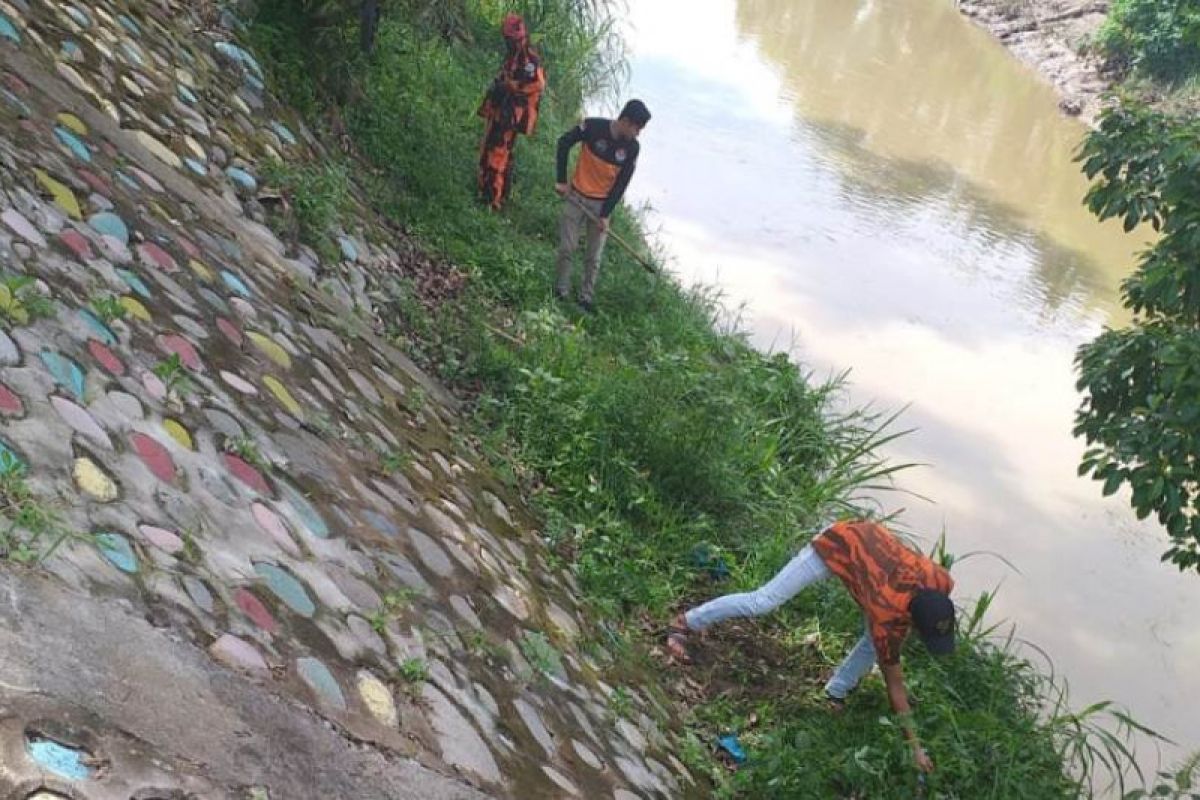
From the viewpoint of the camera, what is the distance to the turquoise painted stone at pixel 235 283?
436 centimetres

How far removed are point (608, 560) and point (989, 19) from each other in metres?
27.8

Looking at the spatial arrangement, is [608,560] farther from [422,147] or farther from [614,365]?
[422,147]

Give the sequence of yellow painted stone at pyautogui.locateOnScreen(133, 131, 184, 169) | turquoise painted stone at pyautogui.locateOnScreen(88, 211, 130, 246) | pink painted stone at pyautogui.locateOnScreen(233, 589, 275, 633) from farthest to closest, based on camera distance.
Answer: yellow painted stone at pyautogui.locateOnScreen(133, 131, 184, 169) < turquoise painted stone at pyautogui.locateOnScreen(88, 211, 130, 246) < pink painted stone at pyautogui.locateOnScreen(233, 589, 275, 633)

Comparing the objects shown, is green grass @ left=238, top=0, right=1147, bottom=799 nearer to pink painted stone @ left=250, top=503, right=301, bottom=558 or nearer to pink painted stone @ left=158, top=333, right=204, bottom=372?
pink painted stone @ left=250, top=503, right=301, bottom=558

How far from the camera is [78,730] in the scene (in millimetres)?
1910

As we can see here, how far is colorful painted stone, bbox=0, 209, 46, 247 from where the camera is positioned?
130 inches

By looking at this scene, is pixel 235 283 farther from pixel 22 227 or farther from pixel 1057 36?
pixel 1057 36

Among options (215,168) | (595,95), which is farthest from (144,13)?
(595,95)

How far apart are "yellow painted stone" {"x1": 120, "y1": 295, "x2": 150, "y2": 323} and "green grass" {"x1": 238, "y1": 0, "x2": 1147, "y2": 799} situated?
1.61 metres

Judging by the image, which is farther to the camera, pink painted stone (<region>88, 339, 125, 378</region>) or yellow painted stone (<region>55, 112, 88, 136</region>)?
yellow painted stone (<region>55, 112, 88, 136</region>)

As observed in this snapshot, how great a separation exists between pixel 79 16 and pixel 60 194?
6.69 feet

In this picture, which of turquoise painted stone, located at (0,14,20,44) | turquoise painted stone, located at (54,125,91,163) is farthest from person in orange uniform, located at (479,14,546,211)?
turquoise painted stone, located at (54,125,91,163)

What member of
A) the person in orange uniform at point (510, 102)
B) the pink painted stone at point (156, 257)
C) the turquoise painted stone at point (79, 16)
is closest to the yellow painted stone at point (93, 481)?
the pink painted stone at point (156, 257)

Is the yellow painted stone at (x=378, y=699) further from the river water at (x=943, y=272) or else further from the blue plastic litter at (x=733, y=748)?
the river water at (x=943, y=272)
